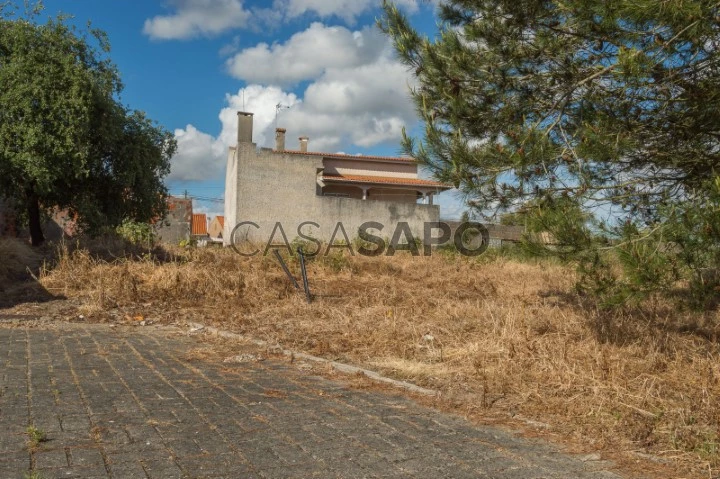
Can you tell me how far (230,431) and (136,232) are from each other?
12095 mm

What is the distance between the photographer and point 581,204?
531cm

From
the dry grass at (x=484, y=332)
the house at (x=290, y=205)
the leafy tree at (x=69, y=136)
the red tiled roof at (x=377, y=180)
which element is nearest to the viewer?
the dry grass at (x=484, y=332)

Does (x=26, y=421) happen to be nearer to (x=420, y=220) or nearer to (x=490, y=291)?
(x=490, y=291)

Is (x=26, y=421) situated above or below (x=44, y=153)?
below

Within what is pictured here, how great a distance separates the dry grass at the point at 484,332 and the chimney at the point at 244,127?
11581 mm

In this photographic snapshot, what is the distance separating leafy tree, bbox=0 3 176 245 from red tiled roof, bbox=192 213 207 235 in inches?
1064

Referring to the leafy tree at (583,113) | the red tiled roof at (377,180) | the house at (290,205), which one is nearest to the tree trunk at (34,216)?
the house at (290,205)

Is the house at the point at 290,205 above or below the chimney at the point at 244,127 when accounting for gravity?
below

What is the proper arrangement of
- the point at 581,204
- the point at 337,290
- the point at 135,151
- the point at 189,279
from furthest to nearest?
the point at 135,151
the point at 337,290
the point at 189,279
the point at 581,204

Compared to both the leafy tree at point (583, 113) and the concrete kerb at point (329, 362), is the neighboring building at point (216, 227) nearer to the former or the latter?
the concrete kerb at point (329, 362)

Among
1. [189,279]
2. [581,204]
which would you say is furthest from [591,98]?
[189,279]

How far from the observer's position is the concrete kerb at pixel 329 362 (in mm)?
4898

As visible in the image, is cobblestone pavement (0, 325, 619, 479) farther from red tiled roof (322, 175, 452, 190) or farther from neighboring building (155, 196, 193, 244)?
neighboring building (155, 196, 193, 244)

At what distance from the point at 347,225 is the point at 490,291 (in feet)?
38.7
